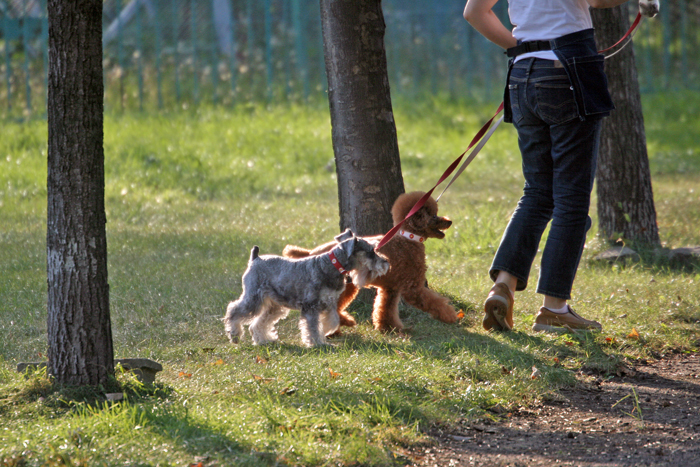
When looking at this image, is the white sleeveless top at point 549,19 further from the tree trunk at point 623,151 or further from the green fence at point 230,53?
the green fence at point 230,53

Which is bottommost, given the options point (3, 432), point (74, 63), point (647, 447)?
point (647, 447)

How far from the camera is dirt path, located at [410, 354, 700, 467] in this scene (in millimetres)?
2852

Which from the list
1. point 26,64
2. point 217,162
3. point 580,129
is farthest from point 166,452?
point 26,64

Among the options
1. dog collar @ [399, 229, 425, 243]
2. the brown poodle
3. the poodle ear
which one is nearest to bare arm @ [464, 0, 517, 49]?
the brown poodle

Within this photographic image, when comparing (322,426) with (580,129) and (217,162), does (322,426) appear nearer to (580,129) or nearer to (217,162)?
(580,129)

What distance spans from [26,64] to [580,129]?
10.6 m

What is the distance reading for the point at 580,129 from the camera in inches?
155

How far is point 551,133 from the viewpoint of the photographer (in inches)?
159

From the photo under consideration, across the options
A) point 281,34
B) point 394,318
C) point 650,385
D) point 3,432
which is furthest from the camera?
point 281,34

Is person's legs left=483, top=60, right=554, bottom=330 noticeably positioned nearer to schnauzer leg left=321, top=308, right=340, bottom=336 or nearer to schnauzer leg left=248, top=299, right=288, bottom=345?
schnauzer leg left=321, top=308, right=340, bottom=336

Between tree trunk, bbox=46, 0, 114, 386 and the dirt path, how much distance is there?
161cm

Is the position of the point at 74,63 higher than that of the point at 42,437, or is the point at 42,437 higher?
the point at 74,63

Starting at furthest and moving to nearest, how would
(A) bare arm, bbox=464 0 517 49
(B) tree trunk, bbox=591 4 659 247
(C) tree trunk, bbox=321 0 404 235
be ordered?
(B) tree trunk, bbox=591 4 659 247 → (C) tree trunk, bbox=321 0 404 235 → (A) bare arm, bbox=464 0 517 49

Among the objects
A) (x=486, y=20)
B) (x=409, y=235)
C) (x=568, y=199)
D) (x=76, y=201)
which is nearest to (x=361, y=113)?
(x=409, y=235)
